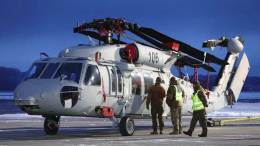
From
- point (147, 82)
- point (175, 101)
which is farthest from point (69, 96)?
point (147, 82)

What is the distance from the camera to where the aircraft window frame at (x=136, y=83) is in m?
17.0

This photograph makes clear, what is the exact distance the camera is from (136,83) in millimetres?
17188

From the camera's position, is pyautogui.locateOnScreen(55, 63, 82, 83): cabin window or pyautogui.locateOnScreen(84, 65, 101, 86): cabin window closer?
pyautogui.locateOnScreen(55, 63, 82, 83): cabin window

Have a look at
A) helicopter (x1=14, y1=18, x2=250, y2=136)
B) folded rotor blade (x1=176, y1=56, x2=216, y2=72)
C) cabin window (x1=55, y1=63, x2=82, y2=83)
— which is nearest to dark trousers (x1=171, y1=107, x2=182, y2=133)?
helicopter (x1=14, y1=18, x2=250, y2=136)

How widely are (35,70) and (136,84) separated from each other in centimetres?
333

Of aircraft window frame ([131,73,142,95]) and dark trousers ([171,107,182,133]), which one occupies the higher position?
aircraft window frame ([131,73,142,95])

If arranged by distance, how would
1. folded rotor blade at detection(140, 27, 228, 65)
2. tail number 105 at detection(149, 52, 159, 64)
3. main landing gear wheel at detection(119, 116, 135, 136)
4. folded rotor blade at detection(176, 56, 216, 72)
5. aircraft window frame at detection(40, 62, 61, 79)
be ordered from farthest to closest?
folded rotor blade at detection(176, 56, 216, 72)
tail number 105 at detection(149, 52, 159, 64)
folded rotor blade at detection(140, 27, 228, 65)
main landing gear wheel at detection(119, 116, 135, 136)
aircraft window frame at detection(40, 62, 61, 79)

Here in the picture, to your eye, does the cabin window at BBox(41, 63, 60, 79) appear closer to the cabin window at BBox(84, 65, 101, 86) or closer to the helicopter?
the helicopter

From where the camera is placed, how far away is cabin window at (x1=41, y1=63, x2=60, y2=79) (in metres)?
15.1

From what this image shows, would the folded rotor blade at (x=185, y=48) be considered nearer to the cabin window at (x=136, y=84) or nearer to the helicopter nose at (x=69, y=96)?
the cabin window at (x=136, y=84)

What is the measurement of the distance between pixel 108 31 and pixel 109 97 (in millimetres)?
2368

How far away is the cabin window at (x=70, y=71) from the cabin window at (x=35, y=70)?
632 millimetres

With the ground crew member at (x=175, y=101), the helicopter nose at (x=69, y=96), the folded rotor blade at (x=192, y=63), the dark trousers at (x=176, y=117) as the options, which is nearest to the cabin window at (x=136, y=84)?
the ground crew member at (x=175, y=101)

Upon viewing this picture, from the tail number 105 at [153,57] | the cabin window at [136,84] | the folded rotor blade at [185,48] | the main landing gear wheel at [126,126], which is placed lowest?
the main landing gear wheel at [126,126]
